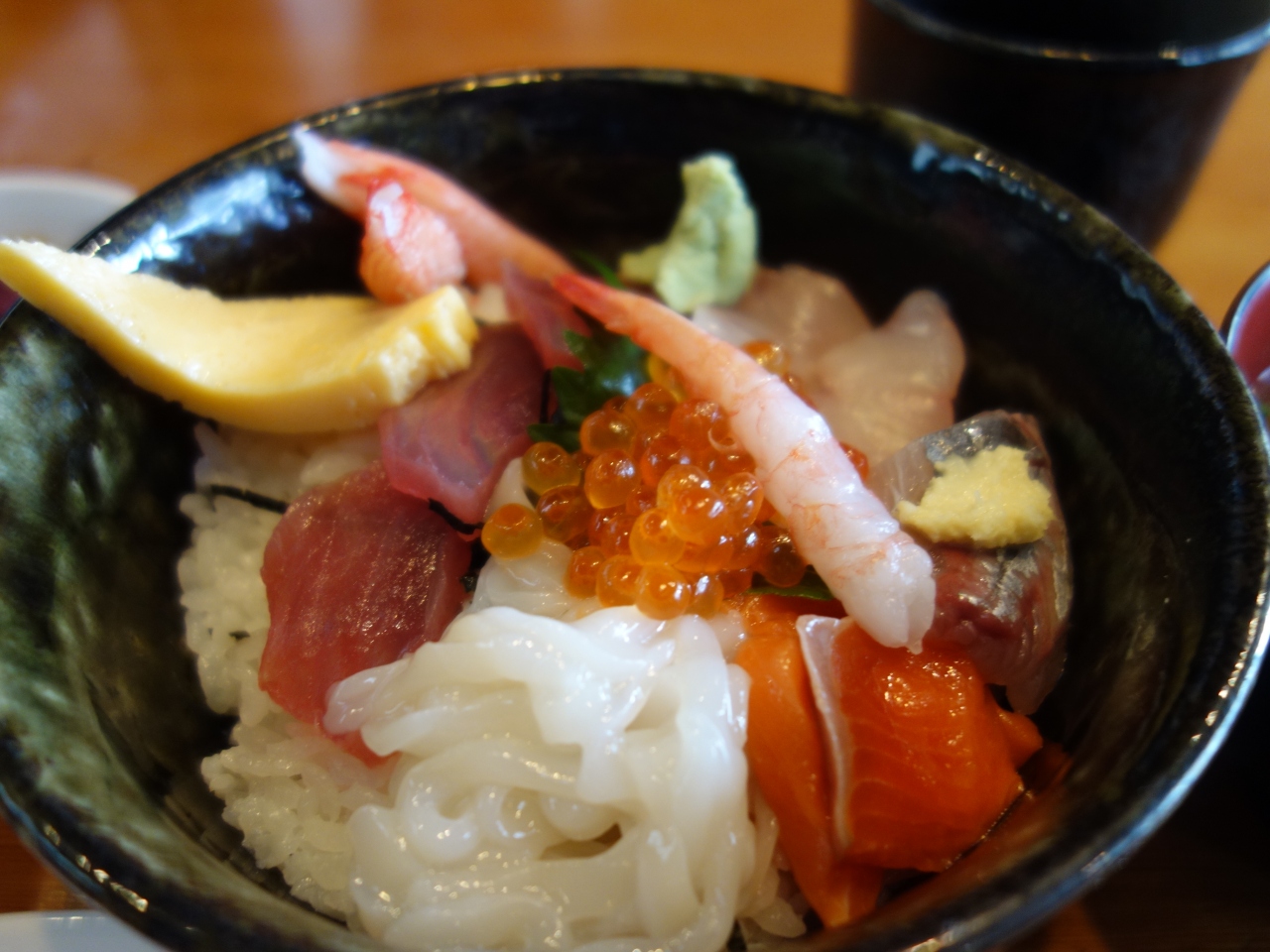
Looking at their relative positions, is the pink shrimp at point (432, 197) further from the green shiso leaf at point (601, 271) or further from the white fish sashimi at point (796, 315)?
the white fish sashimi at point (796, 315)

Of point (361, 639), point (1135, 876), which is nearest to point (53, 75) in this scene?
point (361, 639)

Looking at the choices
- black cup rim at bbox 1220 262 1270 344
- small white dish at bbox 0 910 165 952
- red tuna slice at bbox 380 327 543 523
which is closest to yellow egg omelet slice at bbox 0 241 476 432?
red tuna slice at bbox 380 327 543 523

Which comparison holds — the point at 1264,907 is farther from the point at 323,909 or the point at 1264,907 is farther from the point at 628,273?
the point at 628,273

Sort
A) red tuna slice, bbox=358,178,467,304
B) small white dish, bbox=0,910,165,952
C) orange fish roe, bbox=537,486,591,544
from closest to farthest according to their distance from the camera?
small white dish, bbox=0,910,165,952 < orange fish roe, bbox=537,486,591,544 < red tuna slice, bbox=358,178,467,304

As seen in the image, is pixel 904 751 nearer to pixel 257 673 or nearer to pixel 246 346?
pixel 257 673

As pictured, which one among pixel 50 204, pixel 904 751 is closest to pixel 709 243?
pixel 904 751

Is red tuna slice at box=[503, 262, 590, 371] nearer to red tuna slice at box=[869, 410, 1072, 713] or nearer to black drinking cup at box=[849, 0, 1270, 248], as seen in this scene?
red tuna slice at box=[869, 410, 1072, 713]

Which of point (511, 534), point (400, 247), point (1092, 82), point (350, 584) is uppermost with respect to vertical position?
point (1092, 82)
